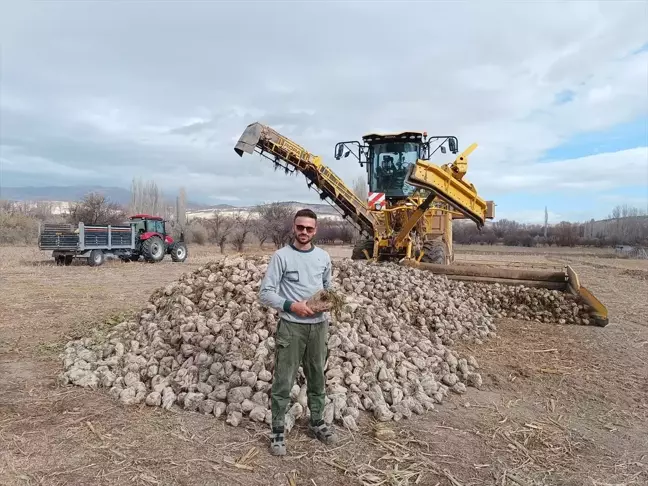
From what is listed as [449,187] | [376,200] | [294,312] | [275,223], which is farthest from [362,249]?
[275,223]

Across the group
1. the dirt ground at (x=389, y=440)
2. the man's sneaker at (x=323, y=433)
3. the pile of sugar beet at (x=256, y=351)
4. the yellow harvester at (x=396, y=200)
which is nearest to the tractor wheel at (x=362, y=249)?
the yellow harvester at (x=396, y=200)

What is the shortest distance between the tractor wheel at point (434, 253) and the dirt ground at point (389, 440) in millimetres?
3599

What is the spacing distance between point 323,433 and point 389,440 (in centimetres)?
47

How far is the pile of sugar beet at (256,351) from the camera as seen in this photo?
380 cm

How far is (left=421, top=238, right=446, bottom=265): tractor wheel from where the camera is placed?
9039 millimetres

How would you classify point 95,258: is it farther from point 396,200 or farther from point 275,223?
point 275,223

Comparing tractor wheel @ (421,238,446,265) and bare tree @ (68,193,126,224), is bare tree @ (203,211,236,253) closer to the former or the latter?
bare tree @ (68,193,126,224)

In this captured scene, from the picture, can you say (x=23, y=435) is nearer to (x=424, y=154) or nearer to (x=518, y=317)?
(x=518, y=317)

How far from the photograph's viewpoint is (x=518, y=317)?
7133mm

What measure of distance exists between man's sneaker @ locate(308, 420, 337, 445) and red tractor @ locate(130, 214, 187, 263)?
1559cm

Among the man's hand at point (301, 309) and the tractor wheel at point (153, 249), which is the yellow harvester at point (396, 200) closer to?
the man's hand at point (301, 309)

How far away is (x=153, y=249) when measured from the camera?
58.3 feet

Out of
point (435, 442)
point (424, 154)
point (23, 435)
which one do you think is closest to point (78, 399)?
point (23, 435)

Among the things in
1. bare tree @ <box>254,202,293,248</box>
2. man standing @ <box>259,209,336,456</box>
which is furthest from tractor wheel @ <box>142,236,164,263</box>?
man standing @ <box>259,209,336,456</box>
